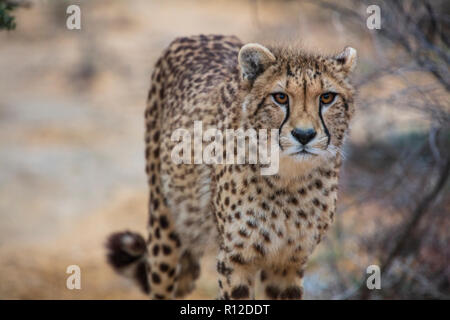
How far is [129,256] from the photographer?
385 cm

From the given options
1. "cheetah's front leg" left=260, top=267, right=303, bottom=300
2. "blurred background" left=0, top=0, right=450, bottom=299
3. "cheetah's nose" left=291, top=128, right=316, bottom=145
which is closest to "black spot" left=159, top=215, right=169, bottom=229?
"cheetah's front leg" left=260, top=267, right=303, bottom=300

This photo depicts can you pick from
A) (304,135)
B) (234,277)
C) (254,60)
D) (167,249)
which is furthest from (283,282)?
(254,60)

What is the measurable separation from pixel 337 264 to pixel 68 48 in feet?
21.3

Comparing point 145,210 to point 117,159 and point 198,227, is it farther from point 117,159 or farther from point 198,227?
point 198,227

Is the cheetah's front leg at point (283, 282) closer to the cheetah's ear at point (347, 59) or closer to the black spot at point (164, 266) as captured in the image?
the black spot at point (164, 266)

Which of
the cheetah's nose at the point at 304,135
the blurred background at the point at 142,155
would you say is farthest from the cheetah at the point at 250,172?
the blurred background at the point at 142,155

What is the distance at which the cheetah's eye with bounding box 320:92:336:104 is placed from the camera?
271 cm

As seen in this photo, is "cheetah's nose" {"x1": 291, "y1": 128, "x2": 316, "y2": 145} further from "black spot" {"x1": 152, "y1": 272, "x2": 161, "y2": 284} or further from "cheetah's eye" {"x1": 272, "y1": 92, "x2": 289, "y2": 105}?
"black spot" {"x1": 152, "y1": 272, "x2": 161, "y2": 284}

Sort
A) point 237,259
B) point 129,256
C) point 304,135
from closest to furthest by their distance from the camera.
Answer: point 304,135
point 237,259
point 129,256

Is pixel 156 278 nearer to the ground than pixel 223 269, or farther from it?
nearer to the ground

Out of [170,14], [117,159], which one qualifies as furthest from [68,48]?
[117,159]

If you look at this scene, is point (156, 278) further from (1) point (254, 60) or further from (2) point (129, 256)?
(1) point (254, 60)

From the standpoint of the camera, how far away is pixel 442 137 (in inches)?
180

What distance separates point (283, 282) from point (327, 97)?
0.90 m
